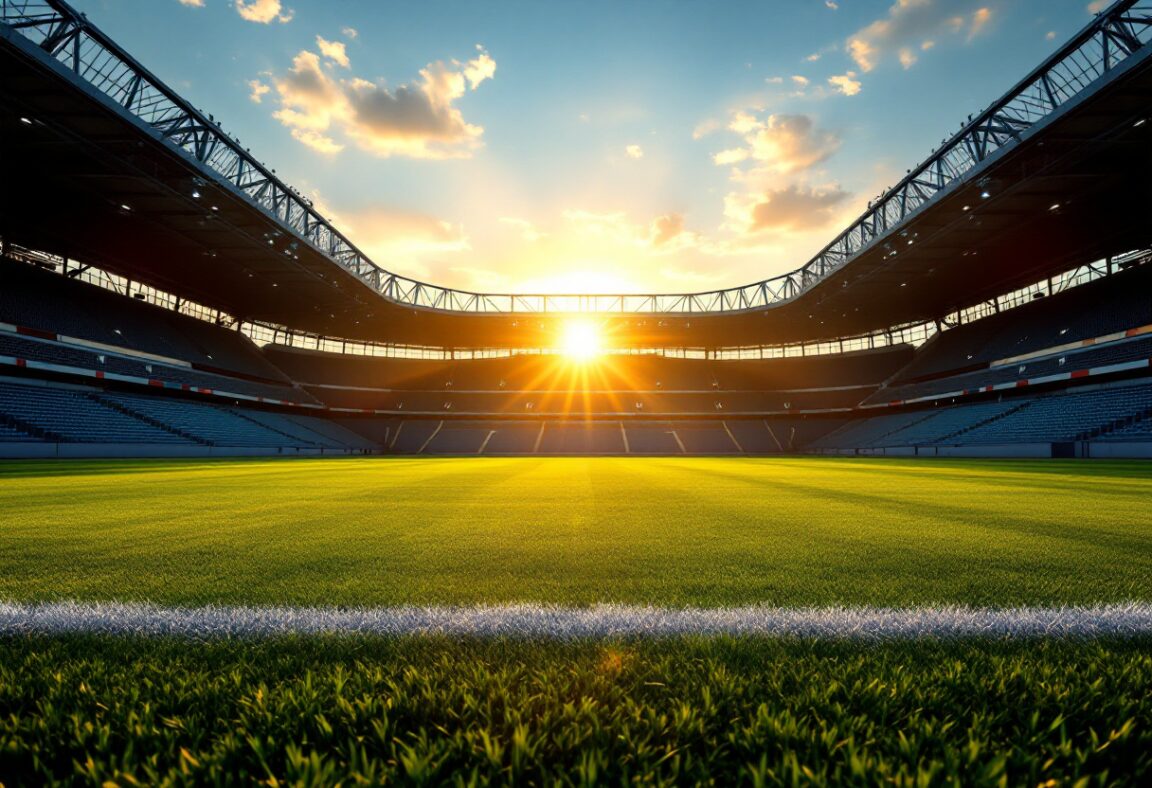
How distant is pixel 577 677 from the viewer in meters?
1.63

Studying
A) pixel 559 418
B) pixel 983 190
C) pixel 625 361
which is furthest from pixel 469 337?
pixel 983 190

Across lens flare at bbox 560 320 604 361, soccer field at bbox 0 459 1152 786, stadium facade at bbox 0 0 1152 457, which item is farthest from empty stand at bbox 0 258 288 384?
soccer field at bbox 0 459 1152 786

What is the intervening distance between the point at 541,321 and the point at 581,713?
46352mm

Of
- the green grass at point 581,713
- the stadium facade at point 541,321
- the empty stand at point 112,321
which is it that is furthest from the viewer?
the empty stand at point 112,321

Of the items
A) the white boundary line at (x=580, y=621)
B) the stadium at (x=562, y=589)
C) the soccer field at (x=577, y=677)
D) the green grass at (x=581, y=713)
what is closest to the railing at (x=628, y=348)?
the stadium at (x=562, y=589)

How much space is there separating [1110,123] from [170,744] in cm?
2816

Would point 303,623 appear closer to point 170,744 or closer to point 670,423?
point 170,744

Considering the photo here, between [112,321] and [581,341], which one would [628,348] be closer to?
[581,341]

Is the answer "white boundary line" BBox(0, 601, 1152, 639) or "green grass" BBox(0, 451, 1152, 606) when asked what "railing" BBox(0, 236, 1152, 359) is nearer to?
"green grass" BBox(0, 451, 1152, 606)

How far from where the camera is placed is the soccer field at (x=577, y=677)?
1122 millimetres

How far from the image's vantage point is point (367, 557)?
149 inches

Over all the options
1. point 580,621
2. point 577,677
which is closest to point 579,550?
point 580,621

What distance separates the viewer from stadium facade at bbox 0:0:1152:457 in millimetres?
19547

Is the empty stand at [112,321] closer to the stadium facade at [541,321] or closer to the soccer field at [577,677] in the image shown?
the stadium facade at [541,321]
